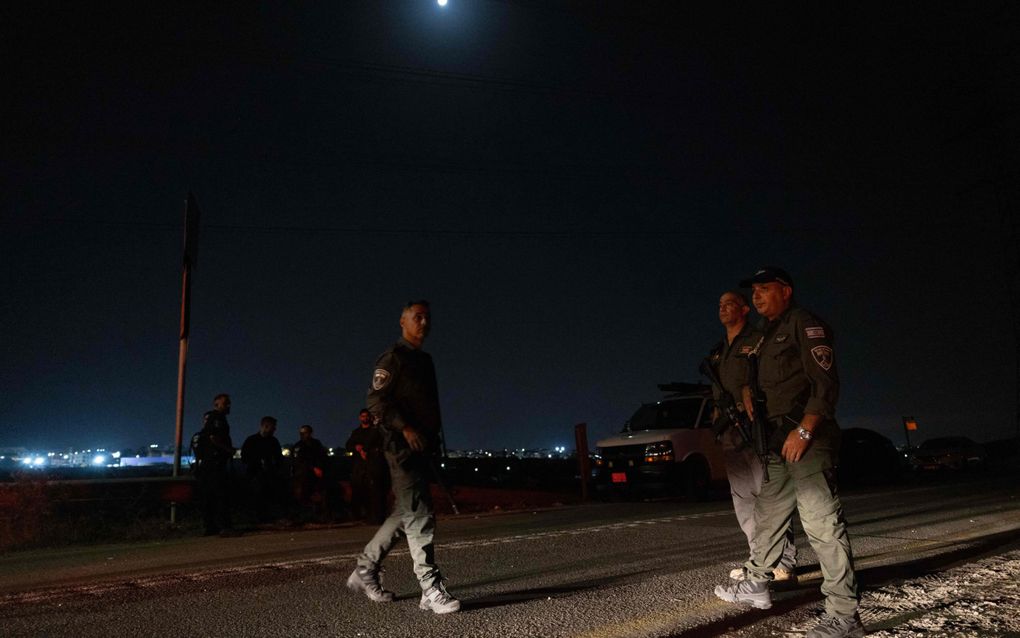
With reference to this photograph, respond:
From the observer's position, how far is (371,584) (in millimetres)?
4910

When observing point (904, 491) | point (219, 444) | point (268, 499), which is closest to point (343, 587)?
point (219, 444)

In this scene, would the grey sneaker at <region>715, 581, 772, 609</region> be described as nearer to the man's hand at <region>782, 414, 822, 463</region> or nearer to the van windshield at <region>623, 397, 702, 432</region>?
the man's hand at <region>782, 414, 822, 463</region>

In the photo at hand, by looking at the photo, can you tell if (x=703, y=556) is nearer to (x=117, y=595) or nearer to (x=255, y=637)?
(x=255, y=637)

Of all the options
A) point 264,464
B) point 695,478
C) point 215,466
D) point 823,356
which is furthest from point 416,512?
point 695,478

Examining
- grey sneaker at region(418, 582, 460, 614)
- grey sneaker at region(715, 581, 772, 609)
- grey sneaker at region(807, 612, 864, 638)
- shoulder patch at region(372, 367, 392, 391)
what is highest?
shoulder patch at region(372, 367, 392, 391)

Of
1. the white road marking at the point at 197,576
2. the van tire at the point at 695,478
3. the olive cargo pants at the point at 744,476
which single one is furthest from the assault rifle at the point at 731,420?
the van tire at the point at 695,478

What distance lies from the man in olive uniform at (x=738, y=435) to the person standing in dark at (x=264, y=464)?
851 centimetres

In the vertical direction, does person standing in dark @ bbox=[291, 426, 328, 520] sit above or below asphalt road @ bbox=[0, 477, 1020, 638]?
above

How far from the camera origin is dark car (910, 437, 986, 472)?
2783 centimetres

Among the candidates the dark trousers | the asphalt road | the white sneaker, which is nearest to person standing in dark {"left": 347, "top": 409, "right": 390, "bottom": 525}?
the asphalt road

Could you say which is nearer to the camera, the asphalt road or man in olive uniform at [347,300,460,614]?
the asphalt road

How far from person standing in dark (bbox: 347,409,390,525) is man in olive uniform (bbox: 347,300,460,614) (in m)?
5.72

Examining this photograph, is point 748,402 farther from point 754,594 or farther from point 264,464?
point 264,464

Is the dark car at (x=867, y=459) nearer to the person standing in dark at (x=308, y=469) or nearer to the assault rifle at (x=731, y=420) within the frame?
the person standing in dark at (x=308, y=469)
